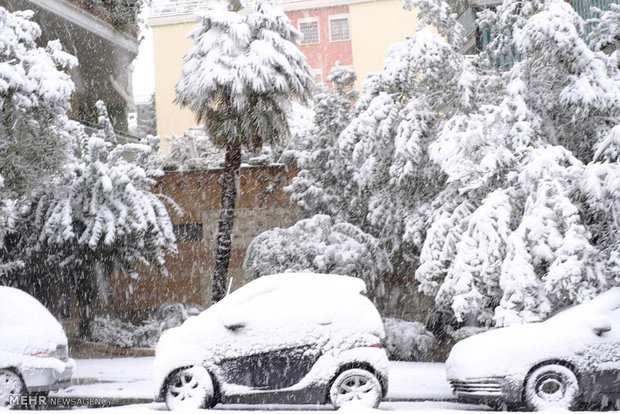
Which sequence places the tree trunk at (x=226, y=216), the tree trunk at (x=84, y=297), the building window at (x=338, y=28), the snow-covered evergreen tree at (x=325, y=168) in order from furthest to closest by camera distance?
1. the building window at (x=338, y=28)
2. the snow-covered evergreen tree at (x=325, y=168)
3. the tree trunk at (x=84, y=297)
4. the tree trunk at (x=226, y=216)

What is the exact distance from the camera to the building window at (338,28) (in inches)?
1602

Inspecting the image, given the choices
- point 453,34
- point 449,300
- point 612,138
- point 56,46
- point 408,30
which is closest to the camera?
point 612,138

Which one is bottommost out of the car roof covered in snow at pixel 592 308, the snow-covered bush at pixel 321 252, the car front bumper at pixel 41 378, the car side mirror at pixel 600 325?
the car front bumper at pixel 41 378

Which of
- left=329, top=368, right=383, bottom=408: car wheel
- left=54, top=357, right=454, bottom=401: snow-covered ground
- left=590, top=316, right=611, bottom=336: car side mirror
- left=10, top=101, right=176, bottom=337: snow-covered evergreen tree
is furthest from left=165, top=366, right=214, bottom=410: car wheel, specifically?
left=10, top=101, right=176, bottom=337: snow-covered evergreen tree

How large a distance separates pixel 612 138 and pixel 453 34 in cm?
557

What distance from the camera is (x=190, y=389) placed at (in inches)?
343

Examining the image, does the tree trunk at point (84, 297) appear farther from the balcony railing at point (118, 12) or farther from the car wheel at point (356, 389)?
the car wheel at point (356, 389)

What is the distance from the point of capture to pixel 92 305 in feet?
64.8

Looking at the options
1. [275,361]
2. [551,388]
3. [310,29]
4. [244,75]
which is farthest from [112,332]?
[310,29]

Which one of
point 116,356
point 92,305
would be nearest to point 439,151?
point 116,356

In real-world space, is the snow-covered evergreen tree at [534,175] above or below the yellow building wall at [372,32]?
below

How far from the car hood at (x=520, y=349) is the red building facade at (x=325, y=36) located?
32.6 meters

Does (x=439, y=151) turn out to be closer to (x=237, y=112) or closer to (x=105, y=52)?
(x=237, y=112)

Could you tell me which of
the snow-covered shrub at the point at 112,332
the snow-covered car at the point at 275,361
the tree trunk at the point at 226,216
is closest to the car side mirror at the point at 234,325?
the snow-covered car at the point at 275,361
